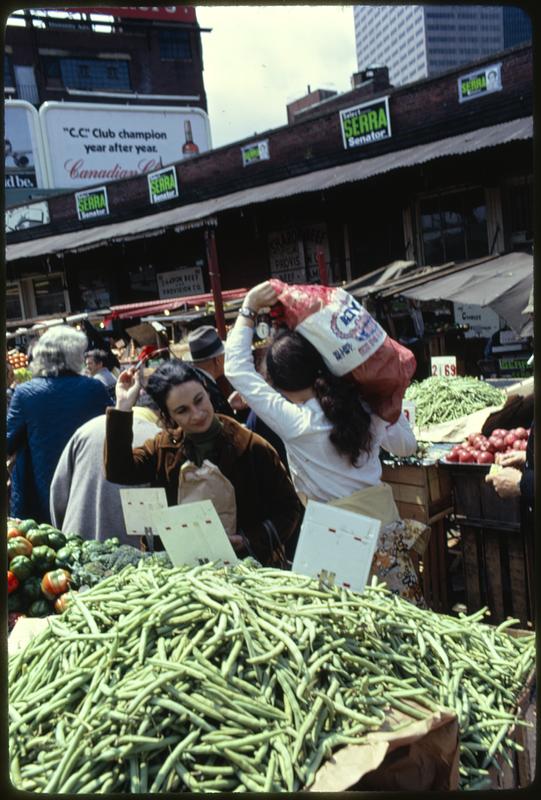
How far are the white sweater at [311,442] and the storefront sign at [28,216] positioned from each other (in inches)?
811

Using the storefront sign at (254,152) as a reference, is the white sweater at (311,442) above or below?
below

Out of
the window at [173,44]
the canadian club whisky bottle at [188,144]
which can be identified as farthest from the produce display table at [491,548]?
the window at [173,44]

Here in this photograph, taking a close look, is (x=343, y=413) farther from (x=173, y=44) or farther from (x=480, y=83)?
(x=173, y=44)

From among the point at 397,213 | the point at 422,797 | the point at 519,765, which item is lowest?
the point at 519,765

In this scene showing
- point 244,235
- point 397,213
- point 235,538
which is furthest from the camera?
point 244,235

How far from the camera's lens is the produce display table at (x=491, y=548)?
390cm

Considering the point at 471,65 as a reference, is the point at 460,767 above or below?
below

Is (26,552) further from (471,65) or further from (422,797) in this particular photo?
(471,65)

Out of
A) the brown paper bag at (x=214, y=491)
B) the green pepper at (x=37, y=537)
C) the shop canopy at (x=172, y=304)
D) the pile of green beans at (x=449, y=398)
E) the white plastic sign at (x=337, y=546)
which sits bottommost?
the pile of green beans at (x=449, y=398)

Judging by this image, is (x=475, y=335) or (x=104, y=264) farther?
(x=104, y=264)

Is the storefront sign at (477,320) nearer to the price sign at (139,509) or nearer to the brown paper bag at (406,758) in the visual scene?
the price sign at (139,509)

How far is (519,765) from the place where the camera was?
5.86ft

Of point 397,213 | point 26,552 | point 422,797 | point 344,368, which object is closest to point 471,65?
point 397,213

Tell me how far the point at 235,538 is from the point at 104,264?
18516 millimetres
